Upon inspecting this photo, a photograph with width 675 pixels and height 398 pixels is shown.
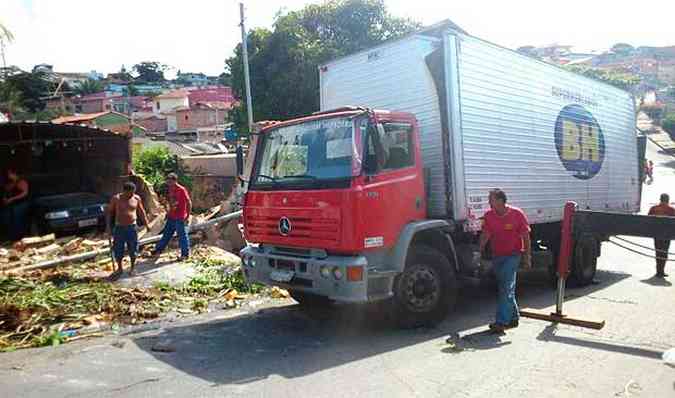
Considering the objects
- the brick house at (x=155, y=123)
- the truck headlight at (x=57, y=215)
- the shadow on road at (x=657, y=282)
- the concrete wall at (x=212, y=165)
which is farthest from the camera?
the brick house at (x=155, y=123)

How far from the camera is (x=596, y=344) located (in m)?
5.70

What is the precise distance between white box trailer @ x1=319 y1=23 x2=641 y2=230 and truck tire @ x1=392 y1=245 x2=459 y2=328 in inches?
26.2

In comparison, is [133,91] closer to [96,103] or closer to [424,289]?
[96,103]

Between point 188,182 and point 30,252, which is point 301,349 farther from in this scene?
point 188,182

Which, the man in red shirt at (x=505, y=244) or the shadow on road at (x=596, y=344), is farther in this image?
the man in red shirt at (x=505, y=244)

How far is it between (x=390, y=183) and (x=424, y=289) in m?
1.34

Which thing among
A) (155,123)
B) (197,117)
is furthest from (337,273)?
(155,123)

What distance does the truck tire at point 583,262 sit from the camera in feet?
29.8

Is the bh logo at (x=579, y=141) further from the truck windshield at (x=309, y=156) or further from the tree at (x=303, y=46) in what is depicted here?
the tree at (x=303, y=46)

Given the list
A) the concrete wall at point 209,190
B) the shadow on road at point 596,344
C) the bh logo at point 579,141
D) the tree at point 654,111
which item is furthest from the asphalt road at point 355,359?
the tree at point 654,111

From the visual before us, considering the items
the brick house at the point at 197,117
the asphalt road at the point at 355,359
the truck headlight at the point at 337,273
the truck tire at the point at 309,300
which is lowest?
the asphalt road at the point at 355,359

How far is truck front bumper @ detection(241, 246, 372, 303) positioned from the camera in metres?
5.69

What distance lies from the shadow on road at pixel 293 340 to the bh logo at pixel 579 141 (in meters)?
2.73

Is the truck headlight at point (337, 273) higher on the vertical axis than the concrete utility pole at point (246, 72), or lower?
lower
